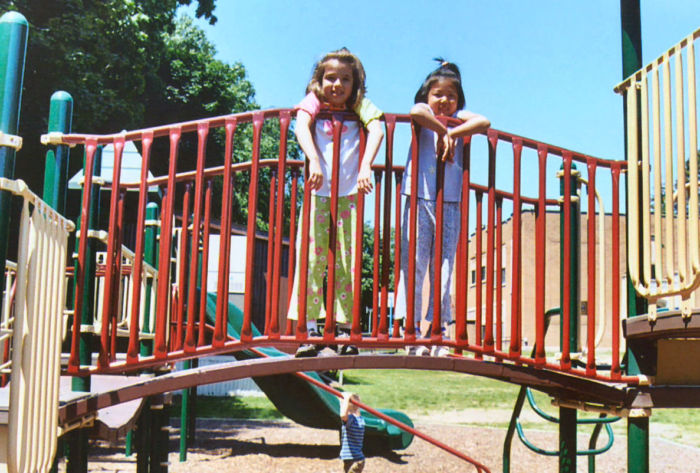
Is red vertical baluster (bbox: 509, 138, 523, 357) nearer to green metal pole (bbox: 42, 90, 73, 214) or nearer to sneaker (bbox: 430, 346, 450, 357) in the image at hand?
sneaker (bbox: 430, 346, 450, 357)

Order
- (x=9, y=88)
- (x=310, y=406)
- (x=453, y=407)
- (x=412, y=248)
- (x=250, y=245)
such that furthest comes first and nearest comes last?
1. (x=453, y=407)
2. (x=310, y=406)
3. (x=412, y=248)
4. (x=250, y=245)
5. (x=9, y=88)

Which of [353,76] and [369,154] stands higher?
[353,76]

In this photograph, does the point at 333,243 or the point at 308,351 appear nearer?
the point at 333,243

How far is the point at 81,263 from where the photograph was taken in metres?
3.36

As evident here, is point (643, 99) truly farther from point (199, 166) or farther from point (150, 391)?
point (150, 391)

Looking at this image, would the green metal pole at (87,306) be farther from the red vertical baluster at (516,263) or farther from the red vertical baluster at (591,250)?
the red vertical baluster at (591,250)

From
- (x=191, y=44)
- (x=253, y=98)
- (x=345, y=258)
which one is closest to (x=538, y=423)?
(x=345, y=258)

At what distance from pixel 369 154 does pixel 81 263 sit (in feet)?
4.84

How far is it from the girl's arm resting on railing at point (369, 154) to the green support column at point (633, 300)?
1.33 metres

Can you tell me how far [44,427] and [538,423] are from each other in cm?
1116

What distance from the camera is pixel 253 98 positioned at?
125 ft

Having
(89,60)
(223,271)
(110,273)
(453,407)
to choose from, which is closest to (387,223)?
(223,271)

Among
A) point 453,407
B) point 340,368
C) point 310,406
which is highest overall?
point 340,368

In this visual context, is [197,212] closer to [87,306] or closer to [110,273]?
[110,273]
